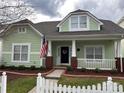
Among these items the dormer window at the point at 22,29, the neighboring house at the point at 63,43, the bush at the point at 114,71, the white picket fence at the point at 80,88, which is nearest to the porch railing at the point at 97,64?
the neighboring house at the point at 63,43

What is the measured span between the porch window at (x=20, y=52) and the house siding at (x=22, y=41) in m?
0.46

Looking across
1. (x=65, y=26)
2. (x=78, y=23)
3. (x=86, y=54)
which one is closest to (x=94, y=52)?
(x=86, y=54)

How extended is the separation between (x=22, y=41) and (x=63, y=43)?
4.61 meters

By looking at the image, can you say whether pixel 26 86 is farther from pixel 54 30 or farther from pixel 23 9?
pixel 54 30

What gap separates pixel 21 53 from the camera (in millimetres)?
21359

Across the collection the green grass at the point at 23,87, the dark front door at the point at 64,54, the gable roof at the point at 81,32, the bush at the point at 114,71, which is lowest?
the green grass at the point at 23,87

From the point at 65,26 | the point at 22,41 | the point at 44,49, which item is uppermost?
the point at 65,26

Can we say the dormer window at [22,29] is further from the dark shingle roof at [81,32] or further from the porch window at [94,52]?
the porch window at [94,52]

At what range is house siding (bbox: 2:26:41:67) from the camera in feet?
68.4

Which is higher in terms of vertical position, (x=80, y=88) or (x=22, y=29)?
(x=22, y=29)

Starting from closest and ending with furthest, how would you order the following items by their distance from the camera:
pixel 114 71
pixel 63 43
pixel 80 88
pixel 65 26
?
pixel 80 88
pixel 114 71
pixel 65 26
pixel 63 43

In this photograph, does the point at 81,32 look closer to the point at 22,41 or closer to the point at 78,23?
the point at 78,23

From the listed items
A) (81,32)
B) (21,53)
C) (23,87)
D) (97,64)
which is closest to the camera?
(23,87)

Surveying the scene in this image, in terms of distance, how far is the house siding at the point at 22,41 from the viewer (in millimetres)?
20859
